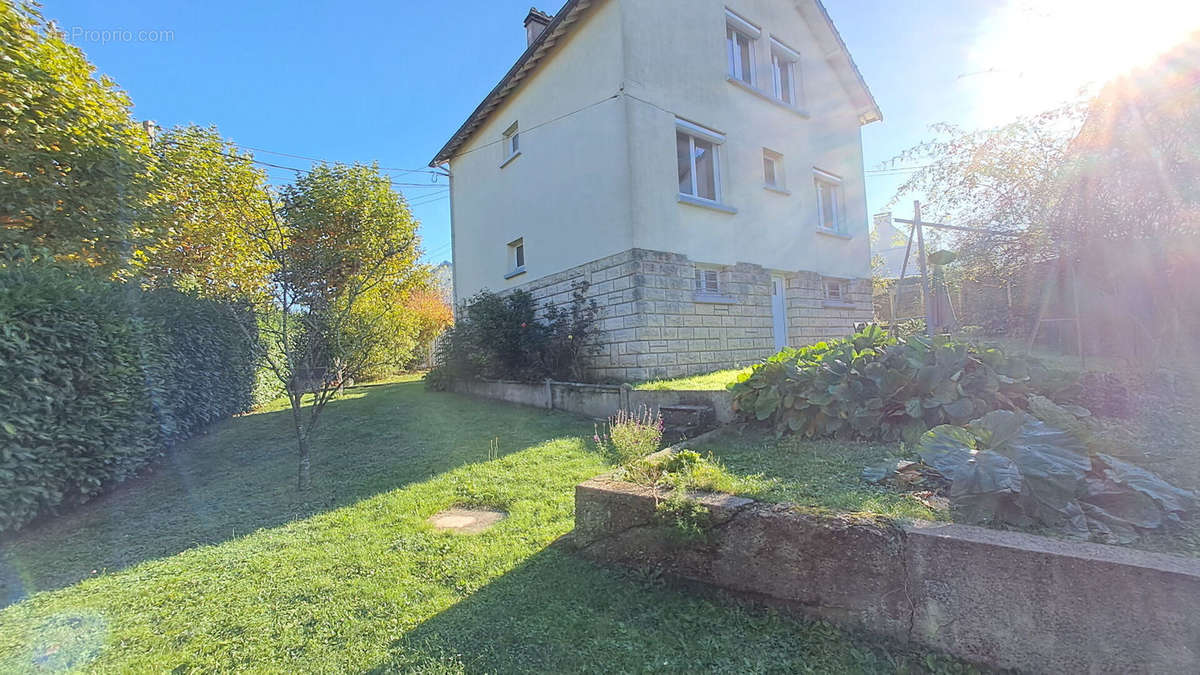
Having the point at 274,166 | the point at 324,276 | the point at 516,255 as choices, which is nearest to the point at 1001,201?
the point at 516,255

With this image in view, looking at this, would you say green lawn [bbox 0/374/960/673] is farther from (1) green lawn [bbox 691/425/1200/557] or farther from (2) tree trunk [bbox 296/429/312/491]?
Answer: (1) green lawn [bbox 691/425/1200/557]

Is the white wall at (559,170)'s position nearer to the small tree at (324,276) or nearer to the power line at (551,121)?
the power line at (551,121)

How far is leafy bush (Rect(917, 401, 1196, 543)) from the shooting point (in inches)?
75.3

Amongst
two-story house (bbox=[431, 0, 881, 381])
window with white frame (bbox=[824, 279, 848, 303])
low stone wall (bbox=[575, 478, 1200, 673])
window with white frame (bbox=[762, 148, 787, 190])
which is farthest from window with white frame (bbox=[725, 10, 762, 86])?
low stone wall (bbox=[575, 478, 1200, 673])

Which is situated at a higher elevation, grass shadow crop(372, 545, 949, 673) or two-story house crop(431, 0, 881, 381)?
two-story house crop(431, 0, 881, 381)

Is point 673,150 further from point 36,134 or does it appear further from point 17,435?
point 17,435

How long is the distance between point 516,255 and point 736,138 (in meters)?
5.37

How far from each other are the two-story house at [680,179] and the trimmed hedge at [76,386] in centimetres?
565

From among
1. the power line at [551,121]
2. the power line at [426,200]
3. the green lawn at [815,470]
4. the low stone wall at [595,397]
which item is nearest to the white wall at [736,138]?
the power line at [551,121]

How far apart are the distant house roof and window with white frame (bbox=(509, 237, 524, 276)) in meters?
3.36

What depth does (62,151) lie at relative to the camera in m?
4.12

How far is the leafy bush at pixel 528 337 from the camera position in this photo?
8.18m

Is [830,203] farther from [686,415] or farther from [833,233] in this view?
[686,415]

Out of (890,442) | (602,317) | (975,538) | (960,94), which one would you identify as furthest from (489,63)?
(975,538)
